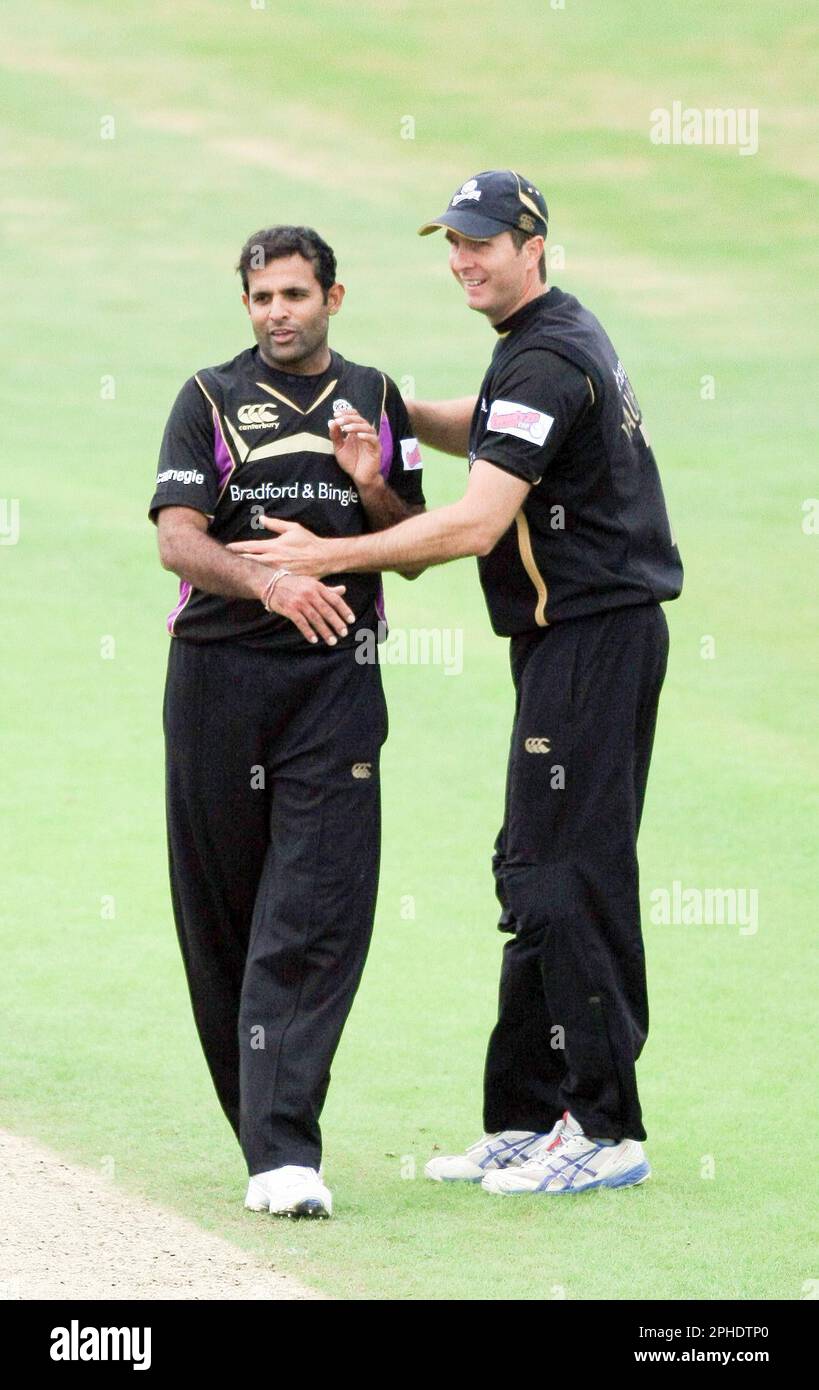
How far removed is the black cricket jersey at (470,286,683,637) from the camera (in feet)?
16.0

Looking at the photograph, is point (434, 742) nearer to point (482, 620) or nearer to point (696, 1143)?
point (482, 620)

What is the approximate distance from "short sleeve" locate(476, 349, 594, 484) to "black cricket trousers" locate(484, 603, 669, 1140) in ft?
1.42

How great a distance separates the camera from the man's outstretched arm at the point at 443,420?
5.46 meters

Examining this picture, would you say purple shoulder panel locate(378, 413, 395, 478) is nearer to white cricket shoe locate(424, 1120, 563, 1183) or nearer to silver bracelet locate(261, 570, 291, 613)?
silver bracelet locate(261, 570, 291, 613)

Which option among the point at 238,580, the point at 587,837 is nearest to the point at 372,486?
the point at 238,580

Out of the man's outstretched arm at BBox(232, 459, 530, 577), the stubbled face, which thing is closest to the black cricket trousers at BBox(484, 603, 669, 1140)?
the man's outstretched arm at BBox(232, 459, 530, 577)

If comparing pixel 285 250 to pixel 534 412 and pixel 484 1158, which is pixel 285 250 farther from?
pixel 484 1158

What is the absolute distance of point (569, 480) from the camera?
5000 mm

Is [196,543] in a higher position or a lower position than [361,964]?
higher

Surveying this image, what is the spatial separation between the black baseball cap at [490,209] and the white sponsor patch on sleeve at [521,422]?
17.2 inches

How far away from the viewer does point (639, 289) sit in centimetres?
2091

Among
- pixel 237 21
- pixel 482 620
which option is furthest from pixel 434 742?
pixel 237 21
